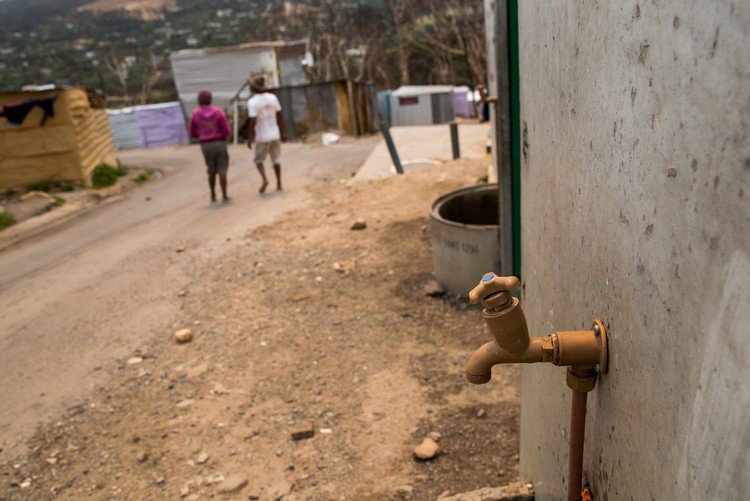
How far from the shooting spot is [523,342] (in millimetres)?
1180

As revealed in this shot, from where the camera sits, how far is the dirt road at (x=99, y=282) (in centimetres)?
414

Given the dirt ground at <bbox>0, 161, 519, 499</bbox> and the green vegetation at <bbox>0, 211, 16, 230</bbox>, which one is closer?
the dirt ground at <bbox>0, 161, 519, 499</bbox>

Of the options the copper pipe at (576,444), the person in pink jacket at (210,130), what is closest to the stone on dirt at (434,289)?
the copper pipe at (576,444)

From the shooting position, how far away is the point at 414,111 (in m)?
23.4

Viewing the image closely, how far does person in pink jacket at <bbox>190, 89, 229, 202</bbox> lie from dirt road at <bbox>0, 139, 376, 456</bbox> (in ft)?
2.50

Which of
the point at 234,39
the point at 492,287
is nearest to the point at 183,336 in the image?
the point at 492,287

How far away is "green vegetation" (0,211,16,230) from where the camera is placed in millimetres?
8998

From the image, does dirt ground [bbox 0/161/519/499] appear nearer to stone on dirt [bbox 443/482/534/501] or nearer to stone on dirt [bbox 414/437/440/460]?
stone on dirt [bbox 414/437/440/460]

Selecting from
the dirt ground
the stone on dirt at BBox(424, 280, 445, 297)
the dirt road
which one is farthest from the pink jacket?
the stone on dirt at BBox(424, 280, 445, 297)

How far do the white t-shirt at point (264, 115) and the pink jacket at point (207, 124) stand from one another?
518mm

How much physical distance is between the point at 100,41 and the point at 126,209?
58530 mm

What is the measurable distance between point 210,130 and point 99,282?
3.06m

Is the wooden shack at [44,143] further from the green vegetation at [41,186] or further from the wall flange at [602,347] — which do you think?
the wall flange at [602,347]

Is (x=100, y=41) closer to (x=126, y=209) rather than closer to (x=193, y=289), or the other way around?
(x=126, y=209)
